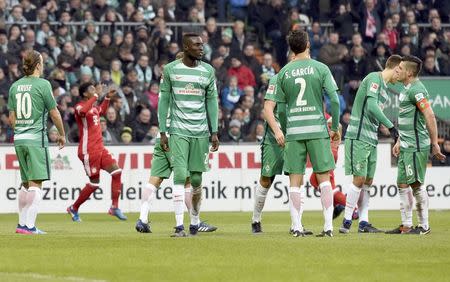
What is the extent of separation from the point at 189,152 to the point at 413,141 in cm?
314

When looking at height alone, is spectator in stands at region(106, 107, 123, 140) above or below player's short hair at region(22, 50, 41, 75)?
below

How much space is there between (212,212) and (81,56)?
→ 6.42m

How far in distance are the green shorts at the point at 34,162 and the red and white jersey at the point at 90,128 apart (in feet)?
15.4

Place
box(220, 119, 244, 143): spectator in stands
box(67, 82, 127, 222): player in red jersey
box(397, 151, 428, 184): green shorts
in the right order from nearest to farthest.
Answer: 1. box(397, 151, 428, 184): green shorts
2. box(67, 82, 127, 222): player in red jersey
3. box(220, 119, 244, 143): spectator in stands

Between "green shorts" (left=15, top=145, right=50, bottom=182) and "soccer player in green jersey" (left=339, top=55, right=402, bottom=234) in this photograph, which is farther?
"green shorts" (left=15, top=145, right=50, bottom=182)

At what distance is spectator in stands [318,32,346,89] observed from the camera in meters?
32.3

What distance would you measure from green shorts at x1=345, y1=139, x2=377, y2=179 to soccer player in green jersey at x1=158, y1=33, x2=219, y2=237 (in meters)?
Answer: 2.23

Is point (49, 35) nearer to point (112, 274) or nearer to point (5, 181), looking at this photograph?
point (5, 181)

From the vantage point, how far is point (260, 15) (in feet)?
112

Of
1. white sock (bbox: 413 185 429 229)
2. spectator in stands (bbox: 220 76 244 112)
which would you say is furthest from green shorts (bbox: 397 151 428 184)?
spectator in stands (bbox: 220 76 244 112)

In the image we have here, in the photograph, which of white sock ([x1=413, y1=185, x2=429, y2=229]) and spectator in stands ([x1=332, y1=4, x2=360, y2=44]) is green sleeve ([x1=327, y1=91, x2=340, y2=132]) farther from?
spectator in stands ([x1=332, y1=4, x2=360, y2=44])

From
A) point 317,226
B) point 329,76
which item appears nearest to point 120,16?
point 317,226

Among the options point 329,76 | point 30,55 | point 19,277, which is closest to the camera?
point 19,277

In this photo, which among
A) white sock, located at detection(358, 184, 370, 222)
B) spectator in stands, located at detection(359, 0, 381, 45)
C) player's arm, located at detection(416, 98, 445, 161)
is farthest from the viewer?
spectator in stands, located at detection(359, 0, 381, 45)
